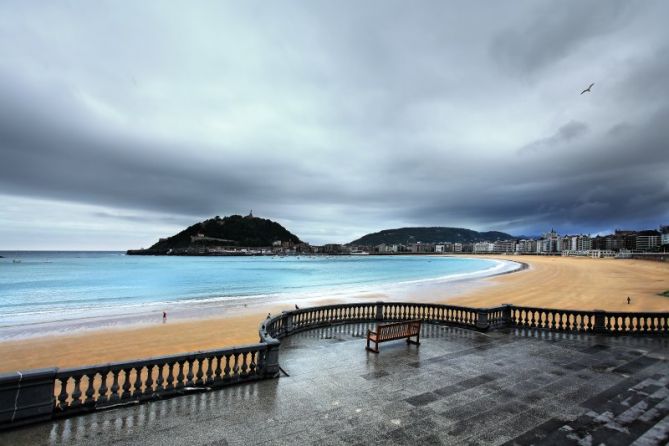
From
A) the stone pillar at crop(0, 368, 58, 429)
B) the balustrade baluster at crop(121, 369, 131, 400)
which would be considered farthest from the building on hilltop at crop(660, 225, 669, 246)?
the stone pillar at crop(0, 368, 58, 429)

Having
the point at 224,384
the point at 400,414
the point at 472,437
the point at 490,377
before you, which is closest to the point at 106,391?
the point at 224,384

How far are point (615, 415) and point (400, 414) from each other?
4.06 meters

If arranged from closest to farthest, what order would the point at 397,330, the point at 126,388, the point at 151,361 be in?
1. the point at 126,388
2. the point at 151,361
3. the point at 397,330

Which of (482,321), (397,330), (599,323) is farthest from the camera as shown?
(482,321)

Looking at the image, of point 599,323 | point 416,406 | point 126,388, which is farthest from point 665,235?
point 126,388

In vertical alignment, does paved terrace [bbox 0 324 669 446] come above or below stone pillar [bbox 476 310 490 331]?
below

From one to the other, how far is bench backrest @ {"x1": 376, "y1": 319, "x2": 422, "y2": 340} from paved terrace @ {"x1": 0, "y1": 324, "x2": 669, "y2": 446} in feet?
2.09

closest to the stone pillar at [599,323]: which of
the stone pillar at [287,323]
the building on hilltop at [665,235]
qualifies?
the stone pillar at [287,323]

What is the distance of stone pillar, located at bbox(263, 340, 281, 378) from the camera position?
27.5 ft

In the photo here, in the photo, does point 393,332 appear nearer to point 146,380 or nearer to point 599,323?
point 146,380

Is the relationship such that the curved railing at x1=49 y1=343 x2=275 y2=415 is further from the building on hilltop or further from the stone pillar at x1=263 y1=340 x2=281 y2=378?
the building on hilltop

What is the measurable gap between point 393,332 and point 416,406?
4.20 m

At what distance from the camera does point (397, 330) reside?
11234 millimetres

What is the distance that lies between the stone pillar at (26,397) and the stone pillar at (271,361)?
4.02 m
